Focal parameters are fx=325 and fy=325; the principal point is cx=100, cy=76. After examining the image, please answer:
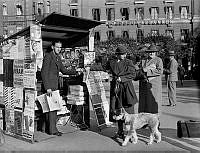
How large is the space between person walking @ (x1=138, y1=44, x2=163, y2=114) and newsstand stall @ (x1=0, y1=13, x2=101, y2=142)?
4.36ft

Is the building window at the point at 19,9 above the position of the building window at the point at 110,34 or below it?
above

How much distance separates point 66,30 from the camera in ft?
24.1

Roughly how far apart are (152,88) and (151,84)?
0.09 meters

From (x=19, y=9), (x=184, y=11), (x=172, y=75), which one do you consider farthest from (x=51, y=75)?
(x=184, y=11)

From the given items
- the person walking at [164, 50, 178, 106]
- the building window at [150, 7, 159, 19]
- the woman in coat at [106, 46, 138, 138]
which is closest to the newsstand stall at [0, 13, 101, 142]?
the woman in coat at [106, 46, 138, 138]

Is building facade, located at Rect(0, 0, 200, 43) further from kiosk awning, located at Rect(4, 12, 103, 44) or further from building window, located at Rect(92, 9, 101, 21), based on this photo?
kiosk awning, located at Rect(4, 12, 103, 44)

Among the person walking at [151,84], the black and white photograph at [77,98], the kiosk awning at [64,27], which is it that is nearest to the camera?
the black and white photograph at [77,98]

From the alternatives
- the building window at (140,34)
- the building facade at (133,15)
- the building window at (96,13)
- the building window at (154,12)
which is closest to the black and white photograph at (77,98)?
the building window at (140,34)

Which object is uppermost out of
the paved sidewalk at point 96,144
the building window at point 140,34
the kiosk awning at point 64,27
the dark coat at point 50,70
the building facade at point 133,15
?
the building facade at point 133,15

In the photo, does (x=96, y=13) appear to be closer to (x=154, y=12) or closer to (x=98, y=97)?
(x=154, y=12)

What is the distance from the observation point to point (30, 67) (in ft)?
20.7

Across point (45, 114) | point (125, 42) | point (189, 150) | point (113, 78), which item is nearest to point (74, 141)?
point (45, 114)

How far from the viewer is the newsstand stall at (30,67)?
6.34 metres

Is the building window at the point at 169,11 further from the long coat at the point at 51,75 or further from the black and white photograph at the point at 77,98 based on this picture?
the long coat at the point at 51,75
